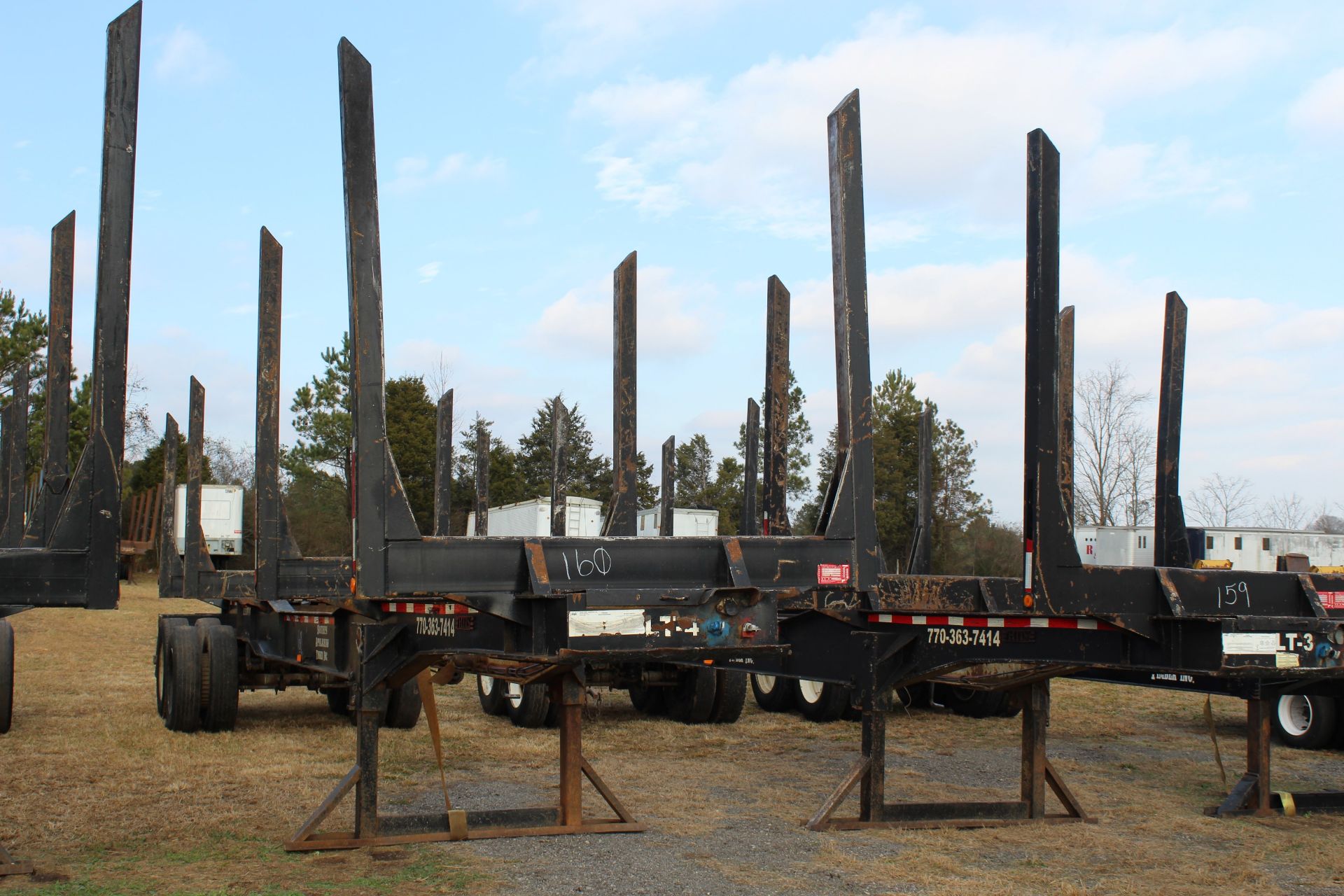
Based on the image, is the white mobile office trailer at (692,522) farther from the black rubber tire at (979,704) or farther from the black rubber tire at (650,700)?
the black rubber tire at (979,704)

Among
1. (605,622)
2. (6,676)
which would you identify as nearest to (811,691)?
(6,676)

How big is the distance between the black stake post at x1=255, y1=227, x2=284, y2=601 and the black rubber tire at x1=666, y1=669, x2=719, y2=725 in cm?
421

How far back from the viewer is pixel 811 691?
1307 centimetres

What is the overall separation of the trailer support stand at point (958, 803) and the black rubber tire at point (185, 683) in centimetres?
582

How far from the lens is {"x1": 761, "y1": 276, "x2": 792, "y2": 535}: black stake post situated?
666 cm

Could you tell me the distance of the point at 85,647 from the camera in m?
19.9

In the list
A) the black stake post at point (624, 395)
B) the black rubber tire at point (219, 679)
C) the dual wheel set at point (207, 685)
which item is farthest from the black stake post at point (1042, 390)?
the black rubber tire at point (219, 679)

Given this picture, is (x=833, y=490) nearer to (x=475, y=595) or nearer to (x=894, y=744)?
(x=475, y=595)

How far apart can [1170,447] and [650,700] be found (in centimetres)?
653

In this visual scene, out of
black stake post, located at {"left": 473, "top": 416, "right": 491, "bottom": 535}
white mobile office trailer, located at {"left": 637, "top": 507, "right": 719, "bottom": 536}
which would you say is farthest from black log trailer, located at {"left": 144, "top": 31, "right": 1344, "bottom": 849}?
white mobile office trailer, located at {"left": 637, "top": 507, "right": 719, "bottom": 536}

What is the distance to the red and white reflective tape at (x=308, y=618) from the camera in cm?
837

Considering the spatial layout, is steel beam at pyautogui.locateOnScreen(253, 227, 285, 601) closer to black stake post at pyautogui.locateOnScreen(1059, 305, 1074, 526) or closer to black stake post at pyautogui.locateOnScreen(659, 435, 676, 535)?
black stake post at pyautogui.locateOnScreen(659, 435, 676, 535)

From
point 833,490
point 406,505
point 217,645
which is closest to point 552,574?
point 406,505

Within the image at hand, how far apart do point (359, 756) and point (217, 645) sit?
15.7 feet
